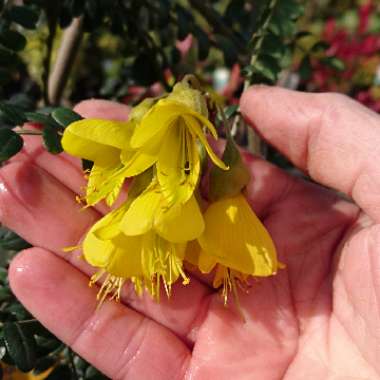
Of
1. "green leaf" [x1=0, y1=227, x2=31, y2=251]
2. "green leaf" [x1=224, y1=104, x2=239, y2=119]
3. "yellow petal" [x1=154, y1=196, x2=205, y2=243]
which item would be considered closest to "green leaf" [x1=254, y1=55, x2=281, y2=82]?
"green leaf" [x1=224, y1=104, x2=239, y2=119]

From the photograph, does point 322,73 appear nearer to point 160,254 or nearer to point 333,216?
point 333,216

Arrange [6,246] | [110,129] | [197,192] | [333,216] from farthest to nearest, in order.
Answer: [333,216]
[6,246]
[197,192]
[110,129]

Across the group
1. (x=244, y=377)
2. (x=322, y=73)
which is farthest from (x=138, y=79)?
(x=322, y=73)

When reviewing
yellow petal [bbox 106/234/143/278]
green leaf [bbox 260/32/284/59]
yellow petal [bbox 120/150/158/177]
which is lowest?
yellow petal [bbox 106/234/143/278]

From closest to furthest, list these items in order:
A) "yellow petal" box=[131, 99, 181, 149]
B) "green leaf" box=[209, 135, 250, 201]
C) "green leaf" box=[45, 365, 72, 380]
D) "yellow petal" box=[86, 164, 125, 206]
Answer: "yellow petal" box=[131, 99, 181, 149] → "yellow petal" box=[86, 164, 125, 206] → "green leaf" box=[209, 135, 250, 201] → "green leaf" box=[45, 365, 72, 380]

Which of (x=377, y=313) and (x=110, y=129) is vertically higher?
(x=110, y=129)

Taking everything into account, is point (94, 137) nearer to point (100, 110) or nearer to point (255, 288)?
point (100, 110)

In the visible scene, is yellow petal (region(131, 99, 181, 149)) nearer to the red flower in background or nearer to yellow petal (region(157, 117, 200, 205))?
yellow petal (region(157, 117, 200, 205))
